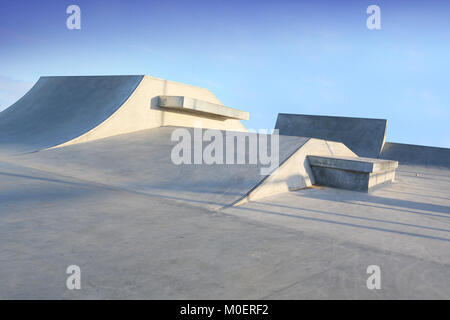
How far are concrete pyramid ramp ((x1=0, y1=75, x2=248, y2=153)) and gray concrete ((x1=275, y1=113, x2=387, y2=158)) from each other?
28.5 feet

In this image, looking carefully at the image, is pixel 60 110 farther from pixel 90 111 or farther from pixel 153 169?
pixel 153 169

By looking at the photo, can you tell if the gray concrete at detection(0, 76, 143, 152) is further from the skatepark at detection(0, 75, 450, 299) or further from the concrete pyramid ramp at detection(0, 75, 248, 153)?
the skatepark at detection(0, 75, 450, 299)

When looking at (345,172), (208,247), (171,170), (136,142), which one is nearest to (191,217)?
(208,247)

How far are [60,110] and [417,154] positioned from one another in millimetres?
20603

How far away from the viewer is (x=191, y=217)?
16.2 feet

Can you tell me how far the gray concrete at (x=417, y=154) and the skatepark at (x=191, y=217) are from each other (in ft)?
34.1

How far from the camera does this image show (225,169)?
7605mm

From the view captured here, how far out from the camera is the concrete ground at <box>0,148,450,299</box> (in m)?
2.65

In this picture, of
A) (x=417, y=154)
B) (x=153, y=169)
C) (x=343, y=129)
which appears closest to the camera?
(x=153, y=169)

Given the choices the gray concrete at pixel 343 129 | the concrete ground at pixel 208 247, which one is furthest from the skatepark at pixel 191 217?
the gray concrete at pixel 343 129

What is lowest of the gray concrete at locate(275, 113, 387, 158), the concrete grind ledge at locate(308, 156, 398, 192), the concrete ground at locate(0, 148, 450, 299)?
the concrete ground at locate(0, 148, 450, 299)

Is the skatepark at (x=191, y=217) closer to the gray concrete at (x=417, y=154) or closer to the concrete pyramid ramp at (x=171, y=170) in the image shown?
the concrete pyramid ramp at (x=171, y=170)

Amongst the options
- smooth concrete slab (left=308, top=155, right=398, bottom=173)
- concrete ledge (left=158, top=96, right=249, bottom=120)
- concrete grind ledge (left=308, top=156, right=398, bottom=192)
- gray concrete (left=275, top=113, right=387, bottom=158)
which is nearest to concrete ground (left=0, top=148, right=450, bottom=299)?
smooth concrete slab (left=308, top=155, right=398, bottom=173)
